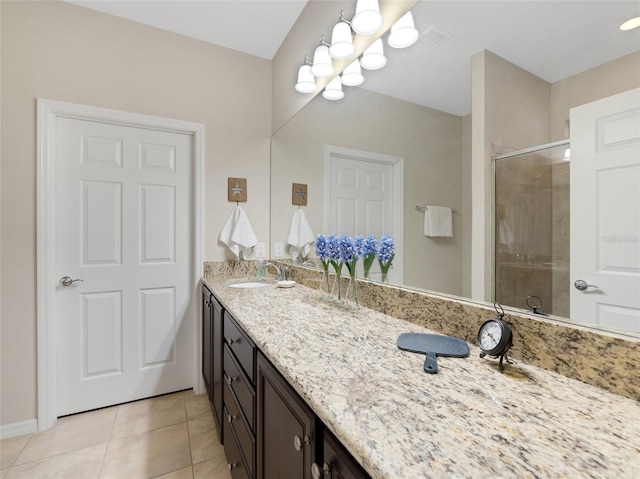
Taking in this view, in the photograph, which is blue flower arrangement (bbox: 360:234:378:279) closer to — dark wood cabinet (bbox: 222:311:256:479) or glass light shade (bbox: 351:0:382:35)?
dark wood cabinet (bbox: 222:311:256:479)

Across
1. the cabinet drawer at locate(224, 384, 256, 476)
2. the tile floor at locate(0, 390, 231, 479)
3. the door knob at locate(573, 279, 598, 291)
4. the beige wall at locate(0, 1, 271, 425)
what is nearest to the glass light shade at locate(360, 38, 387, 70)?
the door knob at locate(573, 279, 598, 291)

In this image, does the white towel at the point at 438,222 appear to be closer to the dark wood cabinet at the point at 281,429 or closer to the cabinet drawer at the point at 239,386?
the dark wood cabinet at the point at 281,429

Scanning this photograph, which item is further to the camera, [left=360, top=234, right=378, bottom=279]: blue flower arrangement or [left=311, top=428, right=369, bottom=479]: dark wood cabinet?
[left=360, top=234, right=378, bottom=279]: blue flower arrangement

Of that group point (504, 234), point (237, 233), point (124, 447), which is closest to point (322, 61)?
point (237, 233)

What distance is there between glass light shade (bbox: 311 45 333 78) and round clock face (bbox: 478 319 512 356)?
1.58 meters

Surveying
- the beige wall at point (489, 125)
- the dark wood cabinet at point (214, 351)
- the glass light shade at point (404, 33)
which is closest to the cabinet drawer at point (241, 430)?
the dark wood cabinet at point (214, 351)

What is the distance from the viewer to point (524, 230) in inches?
31.1

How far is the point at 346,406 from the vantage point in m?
0.56

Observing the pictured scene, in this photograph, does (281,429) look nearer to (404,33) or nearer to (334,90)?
(404,33)

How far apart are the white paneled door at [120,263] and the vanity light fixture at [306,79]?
97 centimetres

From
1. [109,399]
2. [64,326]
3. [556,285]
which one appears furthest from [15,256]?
[556,285]

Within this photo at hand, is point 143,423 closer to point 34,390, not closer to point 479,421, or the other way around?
point 34,390

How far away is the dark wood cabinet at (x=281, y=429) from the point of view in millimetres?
645

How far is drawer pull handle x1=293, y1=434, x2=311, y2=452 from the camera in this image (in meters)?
0.64
